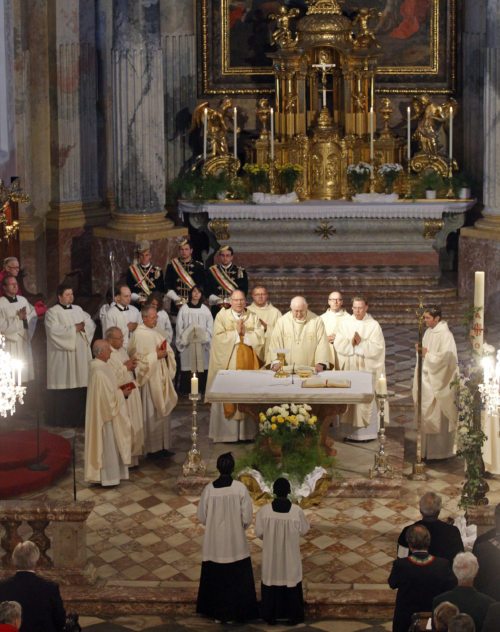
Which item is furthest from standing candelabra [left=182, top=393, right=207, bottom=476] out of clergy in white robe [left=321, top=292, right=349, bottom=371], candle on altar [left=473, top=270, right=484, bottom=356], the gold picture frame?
the gold picture frame

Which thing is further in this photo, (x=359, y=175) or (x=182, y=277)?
(x=359, y=175)

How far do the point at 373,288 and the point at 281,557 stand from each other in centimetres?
994

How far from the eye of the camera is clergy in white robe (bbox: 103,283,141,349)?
616 inches

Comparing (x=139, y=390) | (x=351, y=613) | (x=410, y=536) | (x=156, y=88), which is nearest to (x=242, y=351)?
(x=139, y=390)

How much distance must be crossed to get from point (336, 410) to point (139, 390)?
1926 mm

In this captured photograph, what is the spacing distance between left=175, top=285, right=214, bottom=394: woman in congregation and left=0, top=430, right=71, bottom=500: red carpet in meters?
2.15

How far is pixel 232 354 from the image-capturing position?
1456 cm

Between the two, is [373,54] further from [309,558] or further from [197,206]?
[309,558]

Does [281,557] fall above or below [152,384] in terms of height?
below

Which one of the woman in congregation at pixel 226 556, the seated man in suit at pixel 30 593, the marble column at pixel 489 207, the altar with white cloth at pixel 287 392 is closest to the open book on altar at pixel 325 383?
the altar with white cloth at pixel 287 392

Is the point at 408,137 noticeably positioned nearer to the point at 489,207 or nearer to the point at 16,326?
the point at 489,207

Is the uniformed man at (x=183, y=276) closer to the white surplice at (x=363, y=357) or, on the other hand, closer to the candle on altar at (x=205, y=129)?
the white surplice at (x=363, y=357)

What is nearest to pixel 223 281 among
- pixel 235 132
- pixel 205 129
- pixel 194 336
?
pixel 194 336

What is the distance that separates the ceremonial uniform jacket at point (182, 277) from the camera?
17031 mm
